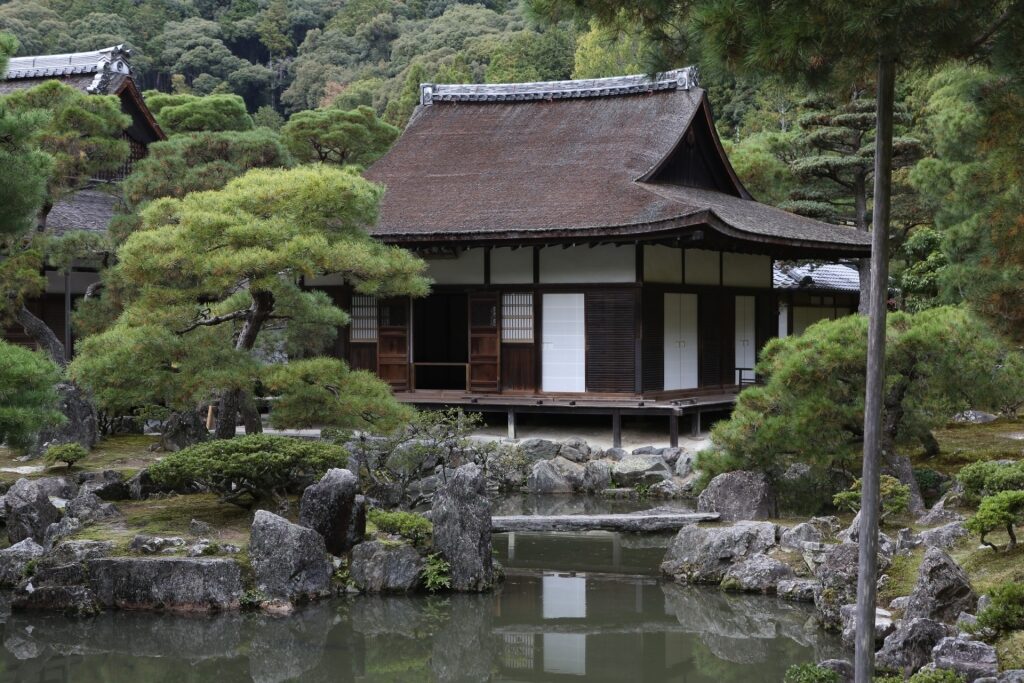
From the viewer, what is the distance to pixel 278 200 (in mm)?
13250

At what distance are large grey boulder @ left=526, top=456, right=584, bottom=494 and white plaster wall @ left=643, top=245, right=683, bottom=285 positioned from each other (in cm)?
393

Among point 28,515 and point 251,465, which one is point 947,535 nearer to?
point 251,465

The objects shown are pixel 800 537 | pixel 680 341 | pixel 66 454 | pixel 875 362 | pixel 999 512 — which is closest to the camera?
pixel 875 362

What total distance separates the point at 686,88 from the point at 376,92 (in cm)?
3925

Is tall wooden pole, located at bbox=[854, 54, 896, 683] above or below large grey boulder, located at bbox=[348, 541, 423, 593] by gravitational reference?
above

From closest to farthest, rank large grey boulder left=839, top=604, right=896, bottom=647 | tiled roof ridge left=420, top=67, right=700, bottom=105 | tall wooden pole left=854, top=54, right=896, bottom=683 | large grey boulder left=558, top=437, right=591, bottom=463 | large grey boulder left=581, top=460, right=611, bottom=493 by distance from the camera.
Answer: tall wooden pole left=854, top=54, right=896, bottom=683, large grey boulder left=839, top=604, right=896, bottom=647, large grey boulder left=581, top=460, right=611, bottom=493, large grey boulder left=558, top=437, right=591, bottom=463, tiled roof ridge left=420, top=67, right=700, bottom=105

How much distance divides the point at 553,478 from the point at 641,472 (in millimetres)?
1234

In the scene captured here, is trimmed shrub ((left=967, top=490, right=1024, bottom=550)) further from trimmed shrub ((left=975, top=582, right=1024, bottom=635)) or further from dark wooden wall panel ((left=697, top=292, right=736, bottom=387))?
dark wooden wall panel ((left=697, top=292, right=736, bottom=387))

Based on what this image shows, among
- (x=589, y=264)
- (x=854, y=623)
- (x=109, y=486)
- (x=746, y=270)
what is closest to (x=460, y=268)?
(x=589, y=264)

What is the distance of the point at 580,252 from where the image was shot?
18984 millimetres

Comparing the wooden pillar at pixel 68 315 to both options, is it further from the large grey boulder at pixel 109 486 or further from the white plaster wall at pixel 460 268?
the large grey boulder at pixel 109 486

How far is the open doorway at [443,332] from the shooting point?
22562 millimetres

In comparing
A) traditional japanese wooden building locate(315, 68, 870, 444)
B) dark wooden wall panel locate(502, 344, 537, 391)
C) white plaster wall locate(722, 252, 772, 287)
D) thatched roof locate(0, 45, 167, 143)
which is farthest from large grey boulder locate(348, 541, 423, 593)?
thatched roof locate(0, 45, 167, 143)

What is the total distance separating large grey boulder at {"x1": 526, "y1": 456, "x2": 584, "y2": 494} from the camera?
16172 mm
